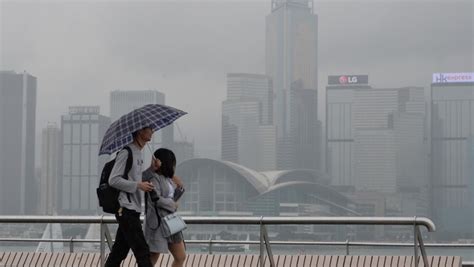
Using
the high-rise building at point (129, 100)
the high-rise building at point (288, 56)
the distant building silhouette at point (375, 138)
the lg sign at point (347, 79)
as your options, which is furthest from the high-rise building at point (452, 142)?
the high-rise building at point (129, 100)

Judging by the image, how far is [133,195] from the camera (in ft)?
15.9

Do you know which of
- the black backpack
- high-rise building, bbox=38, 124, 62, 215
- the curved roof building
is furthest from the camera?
high-rise building, bbox=38, 124, 62, 215

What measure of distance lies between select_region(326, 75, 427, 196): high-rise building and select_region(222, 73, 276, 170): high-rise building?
7.01 m

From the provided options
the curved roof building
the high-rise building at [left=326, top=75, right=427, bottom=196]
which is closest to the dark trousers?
the curved roof building

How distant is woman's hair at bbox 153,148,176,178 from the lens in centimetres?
503

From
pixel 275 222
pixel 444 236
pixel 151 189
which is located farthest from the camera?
pixel 444 236

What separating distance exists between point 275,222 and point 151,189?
125 centimetres

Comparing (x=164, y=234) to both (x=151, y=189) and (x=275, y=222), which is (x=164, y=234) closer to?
(x=151, y=189)

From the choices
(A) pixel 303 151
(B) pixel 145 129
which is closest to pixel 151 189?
(B) pixel 145 129

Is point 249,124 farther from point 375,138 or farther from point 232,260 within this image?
point 232,260

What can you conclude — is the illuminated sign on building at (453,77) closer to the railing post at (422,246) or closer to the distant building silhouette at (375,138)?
the distant building silhouette at (375,138)

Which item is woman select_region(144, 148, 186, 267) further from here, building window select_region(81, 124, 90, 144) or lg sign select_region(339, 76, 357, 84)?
lg sign select_region(339, 76, 357, 84)

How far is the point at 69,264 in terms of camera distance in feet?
23.4

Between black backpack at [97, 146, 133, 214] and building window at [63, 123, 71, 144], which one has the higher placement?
building window at [63, 123, 71, 144]
